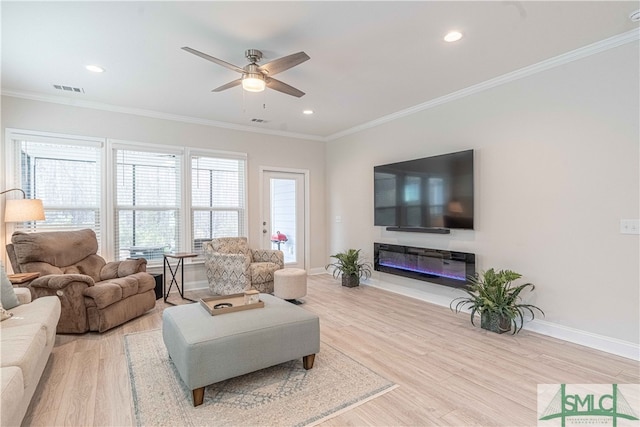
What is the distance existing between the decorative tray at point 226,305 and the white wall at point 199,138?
2.59 m

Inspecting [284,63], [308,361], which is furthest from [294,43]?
[308,361]

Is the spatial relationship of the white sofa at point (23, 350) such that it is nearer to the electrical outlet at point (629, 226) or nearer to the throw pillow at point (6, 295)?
the throw pillow at point (6, 295)

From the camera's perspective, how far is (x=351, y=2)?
231 cm

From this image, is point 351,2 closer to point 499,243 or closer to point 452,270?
point 499,243

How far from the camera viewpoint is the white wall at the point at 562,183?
9.14 feet

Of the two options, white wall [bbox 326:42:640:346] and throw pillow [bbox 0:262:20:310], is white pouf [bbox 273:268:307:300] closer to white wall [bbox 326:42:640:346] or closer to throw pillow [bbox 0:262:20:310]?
white wall [bbox 326:42:640:346]

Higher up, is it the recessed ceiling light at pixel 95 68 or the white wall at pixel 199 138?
the recessed ceiling light at pixel 95 68

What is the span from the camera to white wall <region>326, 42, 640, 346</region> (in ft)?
9.14

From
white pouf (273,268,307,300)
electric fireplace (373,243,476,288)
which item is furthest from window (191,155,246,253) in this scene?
electric fireplace (373,243,476,288)

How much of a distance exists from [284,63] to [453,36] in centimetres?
147

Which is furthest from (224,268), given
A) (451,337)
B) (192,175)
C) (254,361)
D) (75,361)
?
(451,337)

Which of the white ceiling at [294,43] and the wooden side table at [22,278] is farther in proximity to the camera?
the wooden side table at [22,278]

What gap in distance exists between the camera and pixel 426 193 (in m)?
4.33

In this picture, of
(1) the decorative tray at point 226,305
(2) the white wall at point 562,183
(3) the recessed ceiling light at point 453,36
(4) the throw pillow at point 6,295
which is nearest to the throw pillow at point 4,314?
(4) the throw pillow at point 6,295
